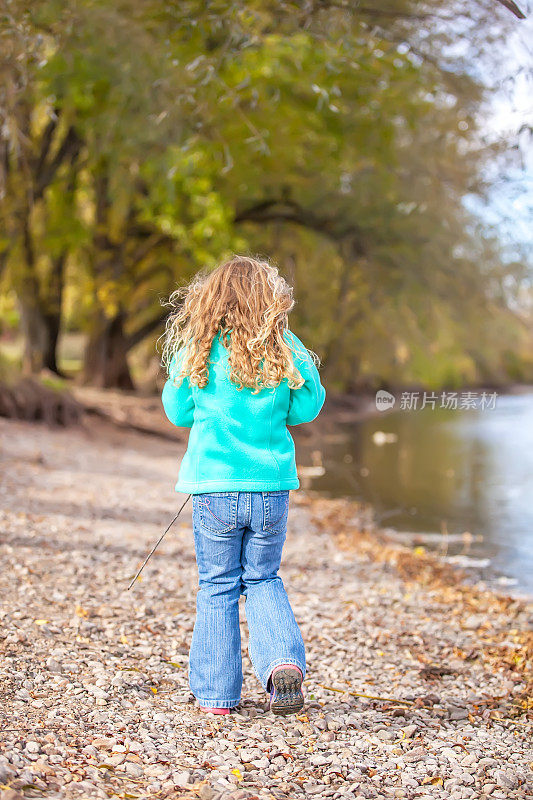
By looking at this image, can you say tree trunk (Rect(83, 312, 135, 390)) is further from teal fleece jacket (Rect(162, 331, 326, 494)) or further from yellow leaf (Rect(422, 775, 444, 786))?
yellow leaf (Rect(422, 775, 444, 786))

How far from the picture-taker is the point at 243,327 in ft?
11.2

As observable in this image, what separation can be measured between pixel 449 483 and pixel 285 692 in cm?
1080

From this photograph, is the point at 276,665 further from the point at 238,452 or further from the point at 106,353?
the point at 106,353

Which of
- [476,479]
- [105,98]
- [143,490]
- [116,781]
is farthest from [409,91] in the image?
[116,781]

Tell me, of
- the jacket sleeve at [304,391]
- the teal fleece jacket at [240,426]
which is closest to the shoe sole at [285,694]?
the teal fleece jacket at [240,426]

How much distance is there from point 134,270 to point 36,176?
12.4 ft

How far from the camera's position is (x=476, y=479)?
14.2 m

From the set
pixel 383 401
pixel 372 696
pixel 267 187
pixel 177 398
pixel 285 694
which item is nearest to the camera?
pixel 285 694

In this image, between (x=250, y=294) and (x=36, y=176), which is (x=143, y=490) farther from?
(x=36, y=176)

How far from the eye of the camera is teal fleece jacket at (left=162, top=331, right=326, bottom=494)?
3385 mm

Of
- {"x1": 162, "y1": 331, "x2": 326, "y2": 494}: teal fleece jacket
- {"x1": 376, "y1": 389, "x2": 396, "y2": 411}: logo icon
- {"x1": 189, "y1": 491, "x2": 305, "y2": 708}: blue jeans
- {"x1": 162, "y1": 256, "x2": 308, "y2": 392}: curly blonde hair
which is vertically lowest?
{"x1": 376, "y1": 389, "x2": 396, "y2": 411}: logo icon

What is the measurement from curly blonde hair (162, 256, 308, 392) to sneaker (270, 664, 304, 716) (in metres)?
1.12

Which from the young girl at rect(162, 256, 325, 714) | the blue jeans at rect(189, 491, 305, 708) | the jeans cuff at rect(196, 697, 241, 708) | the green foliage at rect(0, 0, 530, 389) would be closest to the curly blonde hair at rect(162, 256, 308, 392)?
the young girl at rect(162, 256, 325, 714)

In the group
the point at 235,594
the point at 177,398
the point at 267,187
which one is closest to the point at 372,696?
the point at 235,594
